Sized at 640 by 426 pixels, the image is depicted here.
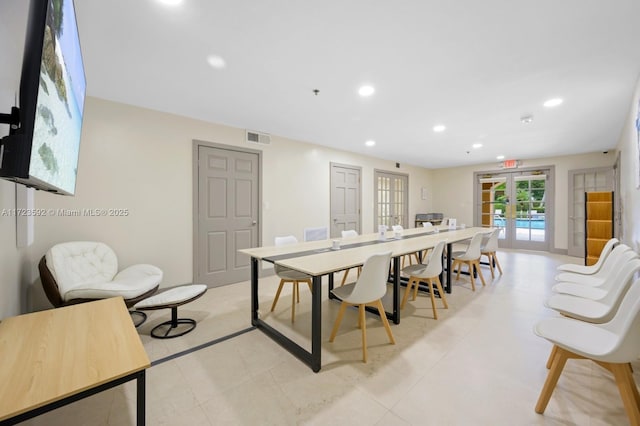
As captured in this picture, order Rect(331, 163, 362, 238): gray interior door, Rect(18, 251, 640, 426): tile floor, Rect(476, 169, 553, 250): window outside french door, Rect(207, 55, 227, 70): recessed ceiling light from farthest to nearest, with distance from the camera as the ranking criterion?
Rect(476, 169, 553, 250): window outside french door
Rect(331, 163, 362, 238): gray interior door
Rect(207, 55, 227, 70): recessed ceiling light
Rect(18, 251, 640, 426): tile floor

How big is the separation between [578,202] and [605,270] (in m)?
5.00

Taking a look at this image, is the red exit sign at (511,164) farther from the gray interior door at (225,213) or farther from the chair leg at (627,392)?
the chair leg at (627,392)

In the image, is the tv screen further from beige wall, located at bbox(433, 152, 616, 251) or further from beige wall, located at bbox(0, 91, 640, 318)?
beige wall, located at bbox(433, 152, 616, 251)

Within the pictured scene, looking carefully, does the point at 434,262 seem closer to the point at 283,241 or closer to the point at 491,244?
the point at 283,241

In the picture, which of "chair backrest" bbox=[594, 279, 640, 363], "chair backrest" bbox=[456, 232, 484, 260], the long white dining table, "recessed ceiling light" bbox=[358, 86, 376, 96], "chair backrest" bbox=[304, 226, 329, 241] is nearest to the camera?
"chair backrest" bbox=[594, 279, 640, 363]

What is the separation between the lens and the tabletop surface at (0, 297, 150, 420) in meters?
0.83

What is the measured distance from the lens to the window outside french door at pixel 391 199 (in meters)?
6.62

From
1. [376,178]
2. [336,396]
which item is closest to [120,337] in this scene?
[336,396]

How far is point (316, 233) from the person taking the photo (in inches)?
203

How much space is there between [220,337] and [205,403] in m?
0.81

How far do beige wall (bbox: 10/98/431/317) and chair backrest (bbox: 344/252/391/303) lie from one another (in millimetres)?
2616

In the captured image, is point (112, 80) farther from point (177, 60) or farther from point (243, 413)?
point (243, 413)

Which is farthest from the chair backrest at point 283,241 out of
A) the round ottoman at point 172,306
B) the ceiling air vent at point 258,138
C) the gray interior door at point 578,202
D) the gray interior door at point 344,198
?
the gray interior door at point 578,202

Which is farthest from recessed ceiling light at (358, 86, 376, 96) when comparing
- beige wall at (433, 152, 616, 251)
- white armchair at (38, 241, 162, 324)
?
beige wall at (433, 152, 616, 251)
